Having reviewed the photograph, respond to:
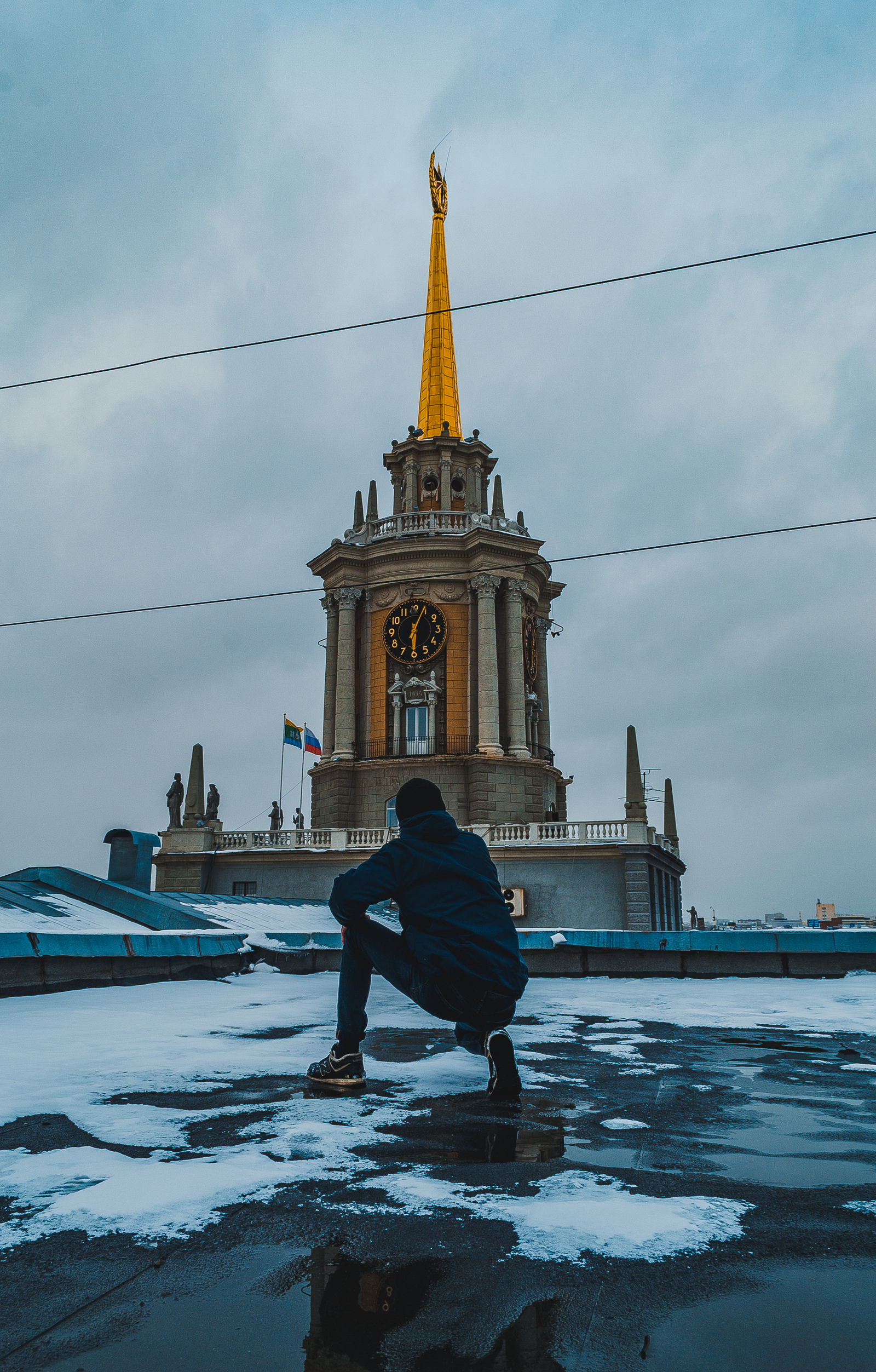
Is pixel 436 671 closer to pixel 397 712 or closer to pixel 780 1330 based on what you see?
pixel 397 712

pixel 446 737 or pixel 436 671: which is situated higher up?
pixel 436 671

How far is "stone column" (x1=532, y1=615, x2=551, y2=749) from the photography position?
42.8 metres

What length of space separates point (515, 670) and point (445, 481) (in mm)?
12478

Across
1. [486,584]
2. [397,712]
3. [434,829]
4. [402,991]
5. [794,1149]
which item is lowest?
[794,1149]

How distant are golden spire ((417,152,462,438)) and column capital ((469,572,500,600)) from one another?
1145cm

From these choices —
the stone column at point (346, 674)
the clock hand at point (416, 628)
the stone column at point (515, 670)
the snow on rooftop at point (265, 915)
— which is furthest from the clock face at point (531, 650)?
the snow on rooftop at point (265, 915)

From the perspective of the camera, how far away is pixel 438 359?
48656 millimetres

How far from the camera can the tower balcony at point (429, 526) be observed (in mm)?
40647

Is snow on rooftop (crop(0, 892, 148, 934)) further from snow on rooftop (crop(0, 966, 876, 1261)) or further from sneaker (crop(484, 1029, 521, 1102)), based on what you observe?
sneaker (crop(484, 1029, 521, 1102))

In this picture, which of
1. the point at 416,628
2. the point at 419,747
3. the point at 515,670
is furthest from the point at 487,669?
the point at 419,747

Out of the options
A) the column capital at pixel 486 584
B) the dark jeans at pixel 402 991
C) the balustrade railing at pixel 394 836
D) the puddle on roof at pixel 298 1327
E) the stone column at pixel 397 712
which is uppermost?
the column capital at pixel 486 584

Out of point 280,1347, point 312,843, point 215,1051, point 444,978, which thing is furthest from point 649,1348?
point 312,843

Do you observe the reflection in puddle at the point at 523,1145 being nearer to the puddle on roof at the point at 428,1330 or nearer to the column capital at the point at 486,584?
the puddle on roof at the point at 428,1330

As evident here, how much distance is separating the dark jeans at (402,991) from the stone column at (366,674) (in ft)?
115
